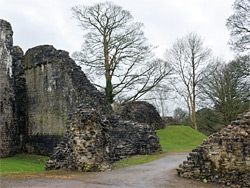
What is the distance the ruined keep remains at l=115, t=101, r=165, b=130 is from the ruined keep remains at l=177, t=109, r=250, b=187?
15.9 m

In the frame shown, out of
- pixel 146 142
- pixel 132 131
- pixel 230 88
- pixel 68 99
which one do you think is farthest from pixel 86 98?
pixel 230 88

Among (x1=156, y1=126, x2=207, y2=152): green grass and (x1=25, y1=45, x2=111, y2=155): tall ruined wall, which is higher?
(x1=25, y1=45, x2=111, y2=155): tall ruined wall

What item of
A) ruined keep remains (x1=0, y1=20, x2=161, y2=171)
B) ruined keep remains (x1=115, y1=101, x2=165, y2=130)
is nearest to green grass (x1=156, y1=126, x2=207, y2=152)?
ruined keep remains (x1=115, y1=101, x2=165, y2=130)

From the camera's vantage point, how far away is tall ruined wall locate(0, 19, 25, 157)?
17516 millimetres

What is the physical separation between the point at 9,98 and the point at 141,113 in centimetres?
1326

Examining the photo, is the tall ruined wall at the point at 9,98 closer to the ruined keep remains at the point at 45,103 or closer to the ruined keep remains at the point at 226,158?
the ruined keep remains at the point at 45,103

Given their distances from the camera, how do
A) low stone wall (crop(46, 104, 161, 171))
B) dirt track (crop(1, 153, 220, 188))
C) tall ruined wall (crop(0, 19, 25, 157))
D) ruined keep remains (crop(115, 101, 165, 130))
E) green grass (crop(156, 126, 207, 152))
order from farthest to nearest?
ruined keep remains (crop(115, 101, 165, 130)), green grass (crop(156, 126, 207, 152)), tall ruined wall (crop(0, 19, 25, 157)), low stone wall (crop(46, 104, 161, 171)), dirt track (crop(1, 153, 220, 188))

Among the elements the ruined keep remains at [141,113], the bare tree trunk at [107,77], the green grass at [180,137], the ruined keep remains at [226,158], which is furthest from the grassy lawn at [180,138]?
the ruined keep remains at [226,158]

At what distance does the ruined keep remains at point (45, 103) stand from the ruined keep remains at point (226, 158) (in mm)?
5858

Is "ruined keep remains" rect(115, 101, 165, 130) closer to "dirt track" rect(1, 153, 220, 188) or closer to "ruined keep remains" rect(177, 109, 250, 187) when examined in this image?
"dirt track" rect(1, 153, 220, 188)

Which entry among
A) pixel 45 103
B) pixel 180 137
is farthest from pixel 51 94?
pixel 180 137

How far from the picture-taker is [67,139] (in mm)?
11781

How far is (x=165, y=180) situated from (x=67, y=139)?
203 inches

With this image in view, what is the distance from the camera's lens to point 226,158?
7.78 metres
